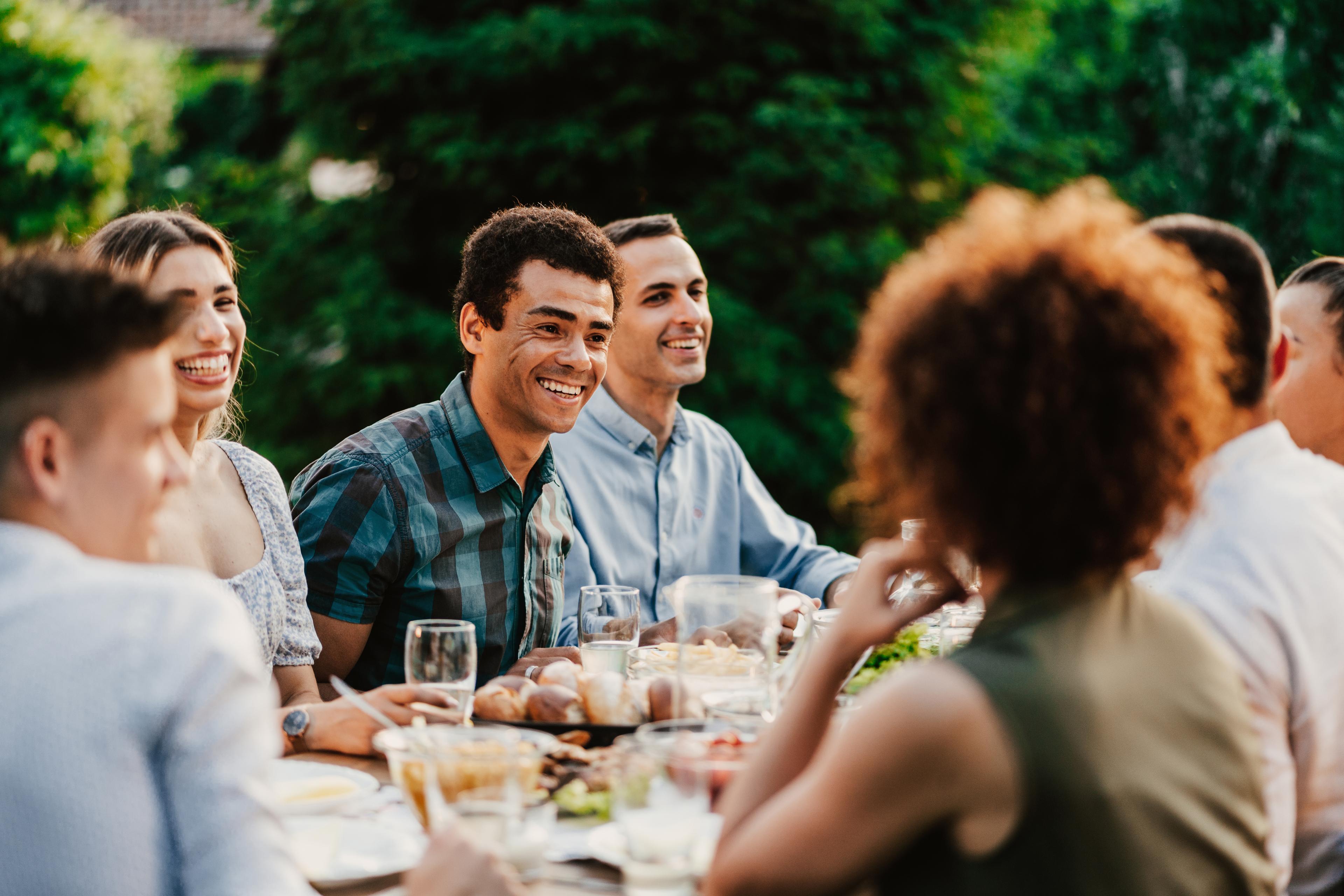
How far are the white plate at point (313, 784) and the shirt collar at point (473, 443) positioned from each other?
3.84 ft

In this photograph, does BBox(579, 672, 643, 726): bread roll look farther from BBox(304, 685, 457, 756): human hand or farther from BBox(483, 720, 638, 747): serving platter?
BBox(304, 685, 457, 756): human hand

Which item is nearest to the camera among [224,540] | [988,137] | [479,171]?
[224,540]

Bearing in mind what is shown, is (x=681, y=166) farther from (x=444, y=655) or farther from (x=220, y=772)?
(x=220, y=772)

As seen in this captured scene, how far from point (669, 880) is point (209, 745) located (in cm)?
60

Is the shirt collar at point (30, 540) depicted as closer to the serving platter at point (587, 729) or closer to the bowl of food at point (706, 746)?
the bowl of food at point (706, 746)

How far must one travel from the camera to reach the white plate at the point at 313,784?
71.4 inches

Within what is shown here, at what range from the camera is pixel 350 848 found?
1.70 m

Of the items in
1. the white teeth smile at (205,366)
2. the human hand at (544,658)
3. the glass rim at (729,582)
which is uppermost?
the white teeth smile at (205,366)

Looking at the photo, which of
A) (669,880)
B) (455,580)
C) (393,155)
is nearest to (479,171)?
(393,155)

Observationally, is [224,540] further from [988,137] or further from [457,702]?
[988,137]

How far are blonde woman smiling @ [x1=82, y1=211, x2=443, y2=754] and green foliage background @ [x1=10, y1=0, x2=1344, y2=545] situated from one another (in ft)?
18.3

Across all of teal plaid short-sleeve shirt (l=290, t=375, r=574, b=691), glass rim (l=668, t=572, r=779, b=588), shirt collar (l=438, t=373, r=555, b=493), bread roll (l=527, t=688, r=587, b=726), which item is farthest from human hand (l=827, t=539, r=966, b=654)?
shirt collar (l=438, t=373, r=555, b=493)

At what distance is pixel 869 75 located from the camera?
352 inches

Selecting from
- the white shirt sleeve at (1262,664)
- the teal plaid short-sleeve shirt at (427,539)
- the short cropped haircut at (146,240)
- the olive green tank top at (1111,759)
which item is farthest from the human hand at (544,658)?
the olive green tank top at (1111,759)
